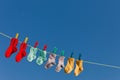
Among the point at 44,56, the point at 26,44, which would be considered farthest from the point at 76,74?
the point at 26,44

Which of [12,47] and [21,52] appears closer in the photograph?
[12,47]

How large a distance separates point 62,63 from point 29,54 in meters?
0.95

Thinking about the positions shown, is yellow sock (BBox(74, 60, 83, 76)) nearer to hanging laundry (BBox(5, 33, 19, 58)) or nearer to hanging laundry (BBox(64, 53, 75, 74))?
Answer: hanging laundry (BBox(64, 53, 75, 74))

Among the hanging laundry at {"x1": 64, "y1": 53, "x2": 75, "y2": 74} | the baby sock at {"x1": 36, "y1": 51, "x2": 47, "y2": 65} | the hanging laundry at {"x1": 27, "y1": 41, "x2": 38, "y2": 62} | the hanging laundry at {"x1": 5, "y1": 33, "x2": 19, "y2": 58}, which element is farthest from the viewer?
the hanging laundry at {"x1": 64, "y1": 53, "x2": 75, "y2": 74}

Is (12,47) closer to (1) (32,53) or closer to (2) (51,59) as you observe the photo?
(1) (32,53)

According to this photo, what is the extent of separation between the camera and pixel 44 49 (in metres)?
8.59

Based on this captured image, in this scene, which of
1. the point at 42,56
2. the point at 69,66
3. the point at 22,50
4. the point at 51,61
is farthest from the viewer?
the point at 69,66

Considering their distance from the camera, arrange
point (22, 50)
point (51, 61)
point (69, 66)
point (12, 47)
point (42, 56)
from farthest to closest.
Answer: point (69, 66), point (51, 61), point (42, 56), point (22, 50), point (12, 47)

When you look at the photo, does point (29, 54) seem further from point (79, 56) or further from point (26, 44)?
point (79, 56)

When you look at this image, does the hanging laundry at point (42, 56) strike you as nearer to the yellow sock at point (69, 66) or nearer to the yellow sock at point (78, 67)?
the yellow sock at point (69, 66)

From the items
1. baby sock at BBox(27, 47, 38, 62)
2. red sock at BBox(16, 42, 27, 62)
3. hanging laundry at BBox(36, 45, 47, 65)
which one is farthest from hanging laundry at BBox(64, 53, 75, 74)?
red sock at BBox(16, 42, 27, 62)

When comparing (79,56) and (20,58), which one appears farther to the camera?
(79,56)

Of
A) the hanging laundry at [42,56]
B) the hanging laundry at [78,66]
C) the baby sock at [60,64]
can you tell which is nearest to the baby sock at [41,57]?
the hanging laundry at [42,56]

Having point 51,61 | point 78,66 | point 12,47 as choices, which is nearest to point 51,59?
point 51,61
